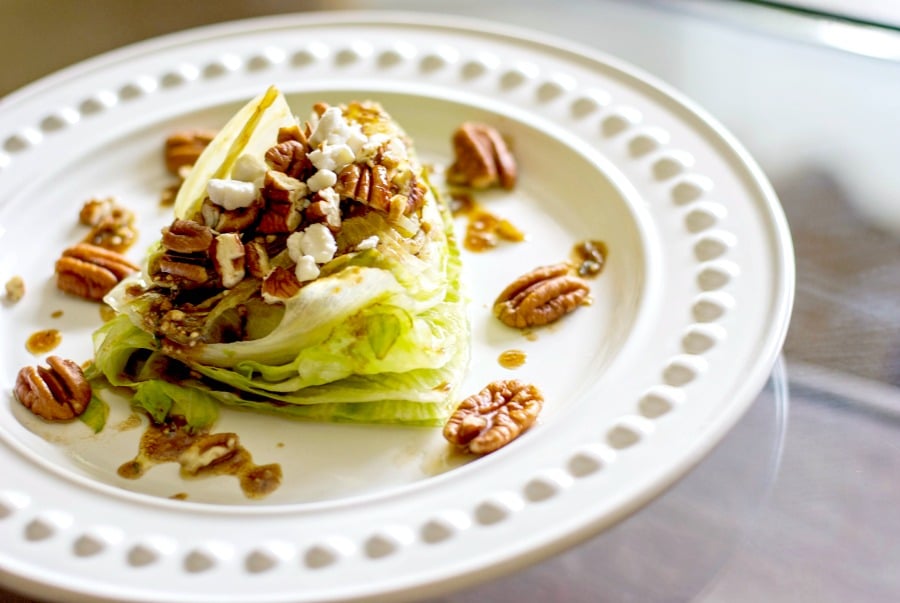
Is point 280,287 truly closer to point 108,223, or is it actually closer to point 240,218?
point 240,218

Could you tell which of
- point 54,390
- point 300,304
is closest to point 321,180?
point 300,304

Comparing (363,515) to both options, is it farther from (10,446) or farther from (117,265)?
(117,265)

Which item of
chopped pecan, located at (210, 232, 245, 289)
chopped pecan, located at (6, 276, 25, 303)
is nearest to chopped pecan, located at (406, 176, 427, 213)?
chopped pecan, located at (210, 232, 245, 289)

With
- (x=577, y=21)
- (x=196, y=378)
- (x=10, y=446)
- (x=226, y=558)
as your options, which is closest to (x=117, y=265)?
(x=196, y=378)

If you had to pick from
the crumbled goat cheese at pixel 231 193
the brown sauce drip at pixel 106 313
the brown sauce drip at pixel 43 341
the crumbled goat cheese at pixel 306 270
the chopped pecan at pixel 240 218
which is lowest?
the brown sauce drip at pixel 43 341

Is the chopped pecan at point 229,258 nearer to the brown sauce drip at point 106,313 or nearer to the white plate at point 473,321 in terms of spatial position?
the white plate at point 473,321

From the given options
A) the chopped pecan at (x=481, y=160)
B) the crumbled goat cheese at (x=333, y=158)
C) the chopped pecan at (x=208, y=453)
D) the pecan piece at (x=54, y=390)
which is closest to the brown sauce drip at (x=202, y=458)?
the chopped pecan at (x=208, y=453)
